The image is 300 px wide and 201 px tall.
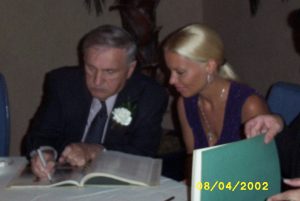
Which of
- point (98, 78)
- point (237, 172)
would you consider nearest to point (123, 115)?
point (98, 78)

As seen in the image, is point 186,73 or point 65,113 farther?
point 65,113

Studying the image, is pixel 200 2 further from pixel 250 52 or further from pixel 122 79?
pixel 122 79

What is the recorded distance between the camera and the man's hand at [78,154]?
6.37ft

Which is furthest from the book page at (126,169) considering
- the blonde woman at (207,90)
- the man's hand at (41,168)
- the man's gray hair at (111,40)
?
the man's gray hair at (111,40)

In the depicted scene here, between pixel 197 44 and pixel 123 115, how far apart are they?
1.69 feet

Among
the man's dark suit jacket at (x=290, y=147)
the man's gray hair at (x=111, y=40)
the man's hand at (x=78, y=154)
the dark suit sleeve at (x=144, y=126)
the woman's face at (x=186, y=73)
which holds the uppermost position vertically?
→ the man's gray hair at (x=111, y=40)

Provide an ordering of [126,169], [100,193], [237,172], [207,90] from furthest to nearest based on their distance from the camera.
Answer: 1. [207,90]
2. [126,169]
3. [100,193]
4. [237,172]

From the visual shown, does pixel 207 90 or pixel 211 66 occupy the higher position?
pixel 211 66

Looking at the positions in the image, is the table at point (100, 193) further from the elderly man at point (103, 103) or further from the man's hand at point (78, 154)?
the elderly man at point (103, 103)

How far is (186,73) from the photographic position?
221 cm

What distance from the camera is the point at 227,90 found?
2.33 metres

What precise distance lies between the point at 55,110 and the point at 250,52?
1.78 m
